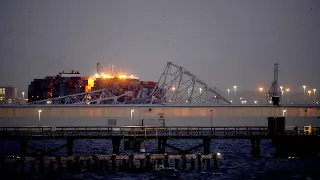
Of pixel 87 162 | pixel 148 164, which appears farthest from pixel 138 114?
pixel 87 162

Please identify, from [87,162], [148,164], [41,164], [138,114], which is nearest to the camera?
[41,164]

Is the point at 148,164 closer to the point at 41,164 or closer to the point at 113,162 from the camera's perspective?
the point at 113,162

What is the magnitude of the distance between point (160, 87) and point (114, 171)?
85.5 meters

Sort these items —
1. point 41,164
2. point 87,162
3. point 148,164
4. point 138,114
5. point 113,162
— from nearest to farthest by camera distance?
point 41,164, point 113,162, point 87,162, point 148,164, point 138,114

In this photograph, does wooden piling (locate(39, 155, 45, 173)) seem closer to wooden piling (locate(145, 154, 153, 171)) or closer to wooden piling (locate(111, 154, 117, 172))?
wooden piling (locate(111, 154, 117, 172))

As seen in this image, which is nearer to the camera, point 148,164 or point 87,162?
point 87,162

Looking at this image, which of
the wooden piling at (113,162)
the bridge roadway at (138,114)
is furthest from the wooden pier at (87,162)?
the bridge roadway at (138,114)

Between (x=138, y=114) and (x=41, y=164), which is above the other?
(x=138, y=114)

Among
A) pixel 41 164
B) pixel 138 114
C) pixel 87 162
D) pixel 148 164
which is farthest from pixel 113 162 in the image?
pixel 138 114

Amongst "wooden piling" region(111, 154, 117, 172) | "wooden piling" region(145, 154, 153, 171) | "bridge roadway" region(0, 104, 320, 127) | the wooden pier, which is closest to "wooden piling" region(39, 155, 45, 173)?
the wooden pier

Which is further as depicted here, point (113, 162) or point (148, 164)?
point (148, 164)

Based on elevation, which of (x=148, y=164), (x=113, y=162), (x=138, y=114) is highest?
(x=138, y=114)

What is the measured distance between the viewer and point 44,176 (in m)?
65.7

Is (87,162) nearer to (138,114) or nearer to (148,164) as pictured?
(148,164)
